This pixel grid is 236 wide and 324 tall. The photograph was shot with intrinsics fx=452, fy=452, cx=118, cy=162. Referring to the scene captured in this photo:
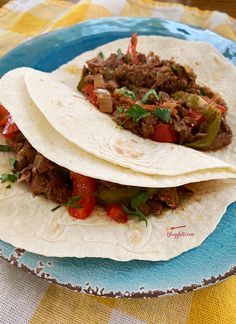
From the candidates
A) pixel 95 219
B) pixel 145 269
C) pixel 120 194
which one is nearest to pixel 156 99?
pixel 120 194

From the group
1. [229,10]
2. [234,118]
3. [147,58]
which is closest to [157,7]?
[229,10]

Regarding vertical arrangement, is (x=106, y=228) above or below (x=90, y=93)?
below

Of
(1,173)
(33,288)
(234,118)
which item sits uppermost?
(234,118)

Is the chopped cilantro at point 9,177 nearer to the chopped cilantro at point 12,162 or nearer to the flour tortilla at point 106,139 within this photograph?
the chopped cilantro at point 12,162

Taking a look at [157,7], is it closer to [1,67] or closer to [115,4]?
[115,4]

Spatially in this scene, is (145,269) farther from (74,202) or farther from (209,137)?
(209,137)

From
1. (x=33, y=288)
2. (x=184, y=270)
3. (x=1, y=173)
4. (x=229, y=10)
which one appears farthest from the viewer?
(x=229, y=10)

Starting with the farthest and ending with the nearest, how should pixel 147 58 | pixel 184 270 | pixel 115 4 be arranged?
pixel 115 4
pixel 147 58
pixel 184 270

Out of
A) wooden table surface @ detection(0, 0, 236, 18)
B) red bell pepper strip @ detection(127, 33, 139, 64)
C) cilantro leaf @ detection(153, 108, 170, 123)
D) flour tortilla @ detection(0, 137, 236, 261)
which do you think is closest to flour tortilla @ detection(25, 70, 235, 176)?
cilantro leaf @ detection(153, 108, 170, 123)
